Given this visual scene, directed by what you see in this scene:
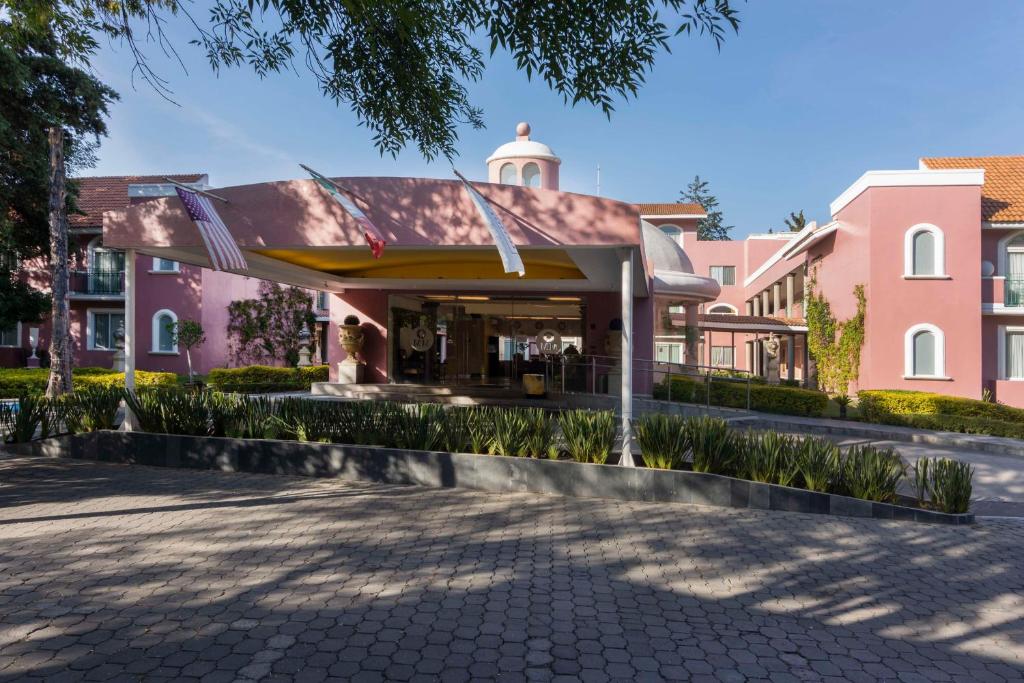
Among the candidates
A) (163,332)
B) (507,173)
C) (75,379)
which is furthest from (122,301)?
(507,173)

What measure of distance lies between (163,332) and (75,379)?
192 inches

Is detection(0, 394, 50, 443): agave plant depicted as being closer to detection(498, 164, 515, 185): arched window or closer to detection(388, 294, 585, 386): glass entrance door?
A: detection(388, 294, 585, 386): glass entrance door

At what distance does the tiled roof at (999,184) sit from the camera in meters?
19.4

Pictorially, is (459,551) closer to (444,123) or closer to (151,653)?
(151,653)

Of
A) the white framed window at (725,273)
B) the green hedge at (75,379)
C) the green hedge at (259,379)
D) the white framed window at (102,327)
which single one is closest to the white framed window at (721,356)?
the white framed window at (725,273)

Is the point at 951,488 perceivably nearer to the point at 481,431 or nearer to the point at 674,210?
the point at 481,431

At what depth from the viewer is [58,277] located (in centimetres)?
1733

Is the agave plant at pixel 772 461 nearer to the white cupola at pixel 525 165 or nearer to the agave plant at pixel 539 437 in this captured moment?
the agave plant at pixel 539 437

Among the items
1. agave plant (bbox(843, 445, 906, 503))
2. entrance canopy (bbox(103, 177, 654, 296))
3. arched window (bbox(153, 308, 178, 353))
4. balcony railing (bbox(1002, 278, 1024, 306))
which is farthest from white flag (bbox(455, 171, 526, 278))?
arched window (bbox(153, 308, 178, 353))

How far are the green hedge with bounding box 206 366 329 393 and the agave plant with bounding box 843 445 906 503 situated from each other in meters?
18.7

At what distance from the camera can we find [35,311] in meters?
23.3

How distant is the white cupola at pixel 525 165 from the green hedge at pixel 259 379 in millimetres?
9579

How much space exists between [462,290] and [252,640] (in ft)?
45.7

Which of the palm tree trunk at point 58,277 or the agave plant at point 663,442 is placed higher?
the palm tree trunk at point 58,277
